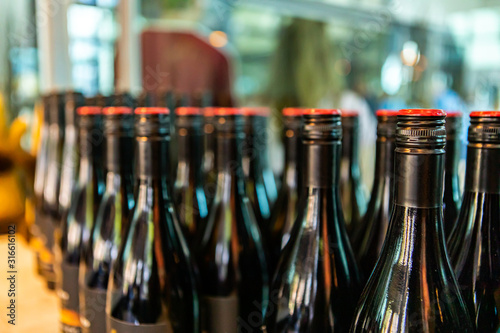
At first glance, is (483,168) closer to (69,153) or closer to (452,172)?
(452,172)

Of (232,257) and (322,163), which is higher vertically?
(322,163)

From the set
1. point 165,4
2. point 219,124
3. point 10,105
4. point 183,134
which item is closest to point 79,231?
point 183,134

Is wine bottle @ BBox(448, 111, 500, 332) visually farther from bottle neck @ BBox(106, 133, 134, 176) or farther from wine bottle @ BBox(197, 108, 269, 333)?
bottle neck @ BBox(106, 133, 134, 176)

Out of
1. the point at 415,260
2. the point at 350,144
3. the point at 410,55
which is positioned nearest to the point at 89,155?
the point at 350,144

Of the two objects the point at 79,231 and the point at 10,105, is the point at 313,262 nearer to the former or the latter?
the point at 79,231

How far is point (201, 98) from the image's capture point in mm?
1071

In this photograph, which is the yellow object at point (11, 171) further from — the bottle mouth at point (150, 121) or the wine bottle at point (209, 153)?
the bottle mouth at point (150, 121)

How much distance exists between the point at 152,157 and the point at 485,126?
1.26 ft

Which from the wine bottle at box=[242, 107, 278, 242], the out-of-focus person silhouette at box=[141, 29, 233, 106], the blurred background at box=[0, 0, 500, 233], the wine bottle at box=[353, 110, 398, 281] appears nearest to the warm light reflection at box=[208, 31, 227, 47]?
the blurred background at box=[0, 0, 500, 233]

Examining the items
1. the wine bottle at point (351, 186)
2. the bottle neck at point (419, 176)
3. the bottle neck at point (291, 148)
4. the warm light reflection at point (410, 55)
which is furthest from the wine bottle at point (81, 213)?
the warm light reflection at point (410, 55)

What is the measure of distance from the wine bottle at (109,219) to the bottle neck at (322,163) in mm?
286

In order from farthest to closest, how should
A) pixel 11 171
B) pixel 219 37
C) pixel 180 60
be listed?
pixel 219 37
pixel 180 60
pixel 11 171

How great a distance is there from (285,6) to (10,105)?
3.53 ft

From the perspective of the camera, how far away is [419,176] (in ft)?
1.18
